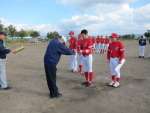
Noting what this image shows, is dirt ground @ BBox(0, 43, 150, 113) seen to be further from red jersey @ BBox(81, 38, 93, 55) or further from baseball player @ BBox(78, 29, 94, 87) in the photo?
red jersey @ BBox(81, 38, 93, 55)

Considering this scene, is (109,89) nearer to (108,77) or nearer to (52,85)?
(108,77)

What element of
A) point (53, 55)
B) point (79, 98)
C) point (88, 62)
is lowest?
point (79, 98)

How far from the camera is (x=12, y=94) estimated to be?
525 cm

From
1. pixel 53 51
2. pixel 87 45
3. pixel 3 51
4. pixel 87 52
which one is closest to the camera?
pixel 53 51

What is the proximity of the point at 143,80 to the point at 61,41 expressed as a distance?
4.57 metres

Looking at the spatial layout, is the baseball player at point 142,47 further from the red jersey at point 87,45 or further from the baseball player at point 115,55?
the red jersey at point 87,45

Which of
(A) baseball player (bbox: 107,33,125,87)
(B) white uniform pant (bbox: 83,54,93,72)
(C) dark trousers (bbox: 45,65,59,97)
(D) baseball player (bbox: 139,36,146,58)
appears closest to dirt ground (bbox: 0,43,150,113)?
(C) dark trousers (bbox: 45,65,59,97)

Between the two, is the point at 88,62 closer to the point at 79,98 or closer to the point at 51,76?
the point at 79,98

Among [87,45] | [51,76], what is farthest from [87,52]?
[51,76]

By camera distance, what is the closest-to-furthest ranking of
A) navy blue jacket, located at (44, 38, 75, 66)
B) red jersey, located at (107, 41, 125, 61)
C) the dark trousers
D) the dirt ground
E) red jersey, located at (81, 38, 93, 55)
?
the dirt ground → navy blue jacket, located at (44, 38, 75, 66) → the dark trousers → red jersey, located at (107, 41, 125, 61) → red jersey, located at (81, 38, 93, 55)

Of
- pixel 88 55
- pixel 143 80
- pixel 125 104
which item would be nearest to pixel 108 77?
pixel 143 80

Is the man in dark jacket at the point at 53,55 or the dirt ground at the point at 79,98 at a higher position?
the man in dark jacket at the point at 53,55

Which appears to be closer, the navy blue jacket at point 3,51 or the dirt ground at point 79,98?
the dirt ground at point 79,98

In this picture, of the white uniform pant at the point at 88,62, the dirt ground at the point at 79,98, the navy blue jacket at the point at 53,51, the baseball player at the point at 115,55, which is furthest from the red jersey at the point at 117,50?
the navy blue jacket at the point at 53,51
